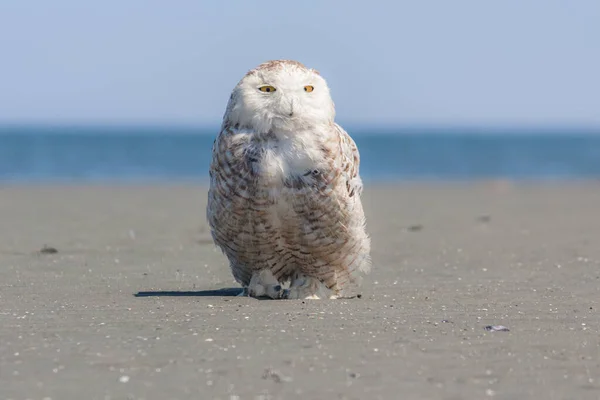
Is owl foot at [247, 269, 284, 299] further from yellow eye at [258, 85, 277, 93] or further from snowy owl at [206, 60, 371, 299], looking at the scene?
yellow eye at [258, 85, 277, 93]

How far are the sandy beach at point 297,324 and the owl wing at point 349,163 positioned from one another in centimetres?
70

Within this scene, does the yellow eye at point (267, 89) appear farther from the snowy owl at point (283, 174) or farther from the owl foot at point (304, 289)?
the owl foot at point (304, 289)

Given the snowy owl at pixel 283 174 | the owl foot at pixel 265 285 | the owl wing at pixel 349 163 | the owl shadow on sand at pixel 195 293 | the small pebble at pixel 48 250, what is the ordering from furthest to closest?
1. the small pebble at pixel 48 250
2. the owl shadow on sand at pixel 195 293
3. the owl foot at pixel 265 285
4. the owl wing at pixel 349 163
5. the snowy owl at pixel 283 174

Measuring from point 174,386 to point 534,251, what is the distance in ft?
20.0

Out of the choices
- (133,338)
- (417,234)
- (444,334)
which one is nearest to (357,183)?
(444,334)

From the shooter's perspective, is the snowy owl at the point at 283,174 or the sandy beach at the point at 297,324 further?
the snowy owl at the point at 283,174

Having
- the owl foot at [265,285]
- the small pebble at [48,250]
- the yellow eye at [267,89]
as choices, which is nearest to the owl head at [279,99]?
the yellow eye at [267,89]

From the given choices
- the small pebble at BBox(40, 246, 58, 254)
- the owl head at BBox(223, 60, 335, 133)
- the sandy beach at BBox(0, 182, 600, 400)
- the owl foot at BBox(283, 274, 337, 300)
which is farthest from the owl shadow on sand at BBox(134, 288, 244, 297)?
the small pebble at BBox(40, 246, 58, 254)

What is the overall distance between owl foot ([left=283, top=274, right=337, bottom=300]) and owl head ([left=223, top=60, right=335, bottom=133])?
3.15ft

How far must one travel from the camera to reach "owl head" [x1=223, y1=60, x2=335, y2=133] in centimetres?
579

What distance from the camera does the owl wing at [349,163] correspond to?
603 centimetres

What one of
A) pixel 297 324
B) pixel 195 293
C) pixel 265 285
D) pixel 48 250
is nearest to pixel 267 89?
pixel 265 285

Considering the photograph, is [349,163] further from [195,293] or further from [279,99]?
[195,293]

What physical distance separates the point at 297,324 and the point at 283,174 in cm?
90
